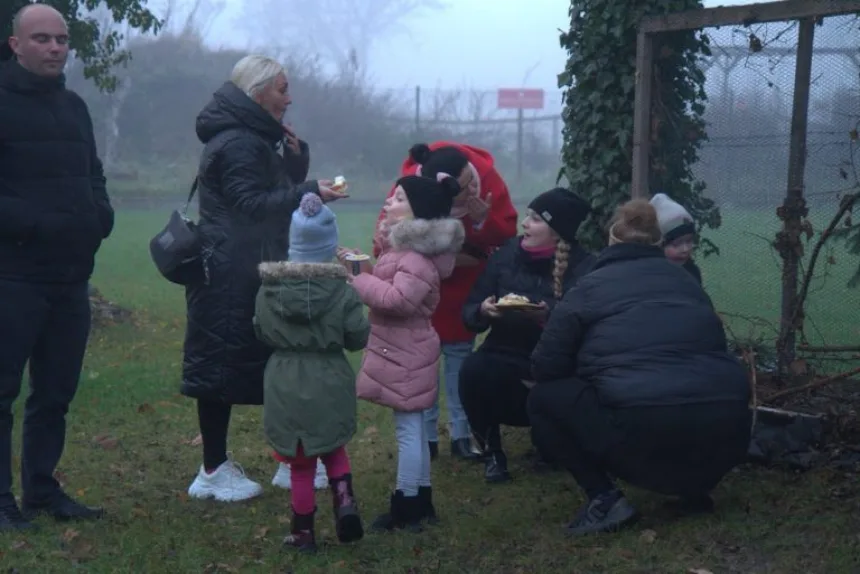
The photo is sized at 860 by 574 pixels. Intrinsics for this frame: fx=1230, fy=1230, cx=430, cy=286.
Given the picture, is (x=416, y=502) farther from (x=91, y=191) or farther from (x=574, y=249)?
(x=91, y=191)

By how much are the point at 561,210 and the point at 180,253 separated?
1.76 meters

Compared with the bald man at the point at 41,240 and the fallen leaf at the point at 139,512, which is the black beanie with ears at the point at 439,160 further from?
the fallen leaf at the point at 139,512

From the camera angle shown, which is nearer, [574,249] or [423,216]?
[423,216]

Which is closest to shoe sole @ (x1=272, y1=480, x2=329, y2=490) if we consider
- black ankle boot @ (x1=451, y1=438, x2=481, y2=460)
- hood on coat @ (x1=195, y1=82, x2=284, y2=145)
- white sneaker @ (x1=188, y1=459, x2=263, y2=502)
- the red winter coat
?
white sneaker @ (x1=188, y1=459, x2=263, y2=502)

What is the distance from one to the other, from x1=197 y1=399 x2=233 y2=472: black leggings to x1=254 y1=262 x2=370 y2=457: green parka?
952 millimetres

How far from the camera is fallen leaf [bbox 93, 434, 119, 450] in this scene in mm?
7281

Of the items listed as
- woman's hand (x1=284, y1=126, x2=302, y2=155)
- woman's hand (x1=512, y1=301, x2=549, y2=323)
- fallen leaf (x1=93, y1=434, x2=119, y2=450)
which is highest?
woman's hand (x1=284, y1=126, x2=302, y2=155)

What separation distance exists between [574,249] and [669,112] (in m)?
1.28

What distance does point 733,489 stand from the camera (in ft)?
18.5

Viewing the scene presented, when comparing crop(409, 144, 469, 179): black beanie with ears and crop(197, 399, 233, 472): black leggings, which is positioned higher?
crop(409, 144, 469, 179): black beanie with ears

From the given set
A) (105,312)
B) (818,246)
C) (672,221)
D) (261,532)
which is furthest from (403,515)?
(105,312)

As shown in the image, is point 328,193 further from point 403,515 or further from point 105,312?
point 105,312

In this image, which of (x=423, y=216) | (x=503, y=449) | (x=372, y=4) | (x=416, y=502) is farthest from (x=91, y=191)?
(x=372, y=4)

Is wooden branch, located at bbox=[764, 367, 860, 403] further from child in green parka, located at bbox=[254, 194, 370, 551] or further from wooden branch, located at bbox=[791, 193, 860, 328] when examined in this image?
child in green parka, located at bbox=[254, 194, 370, 551]
